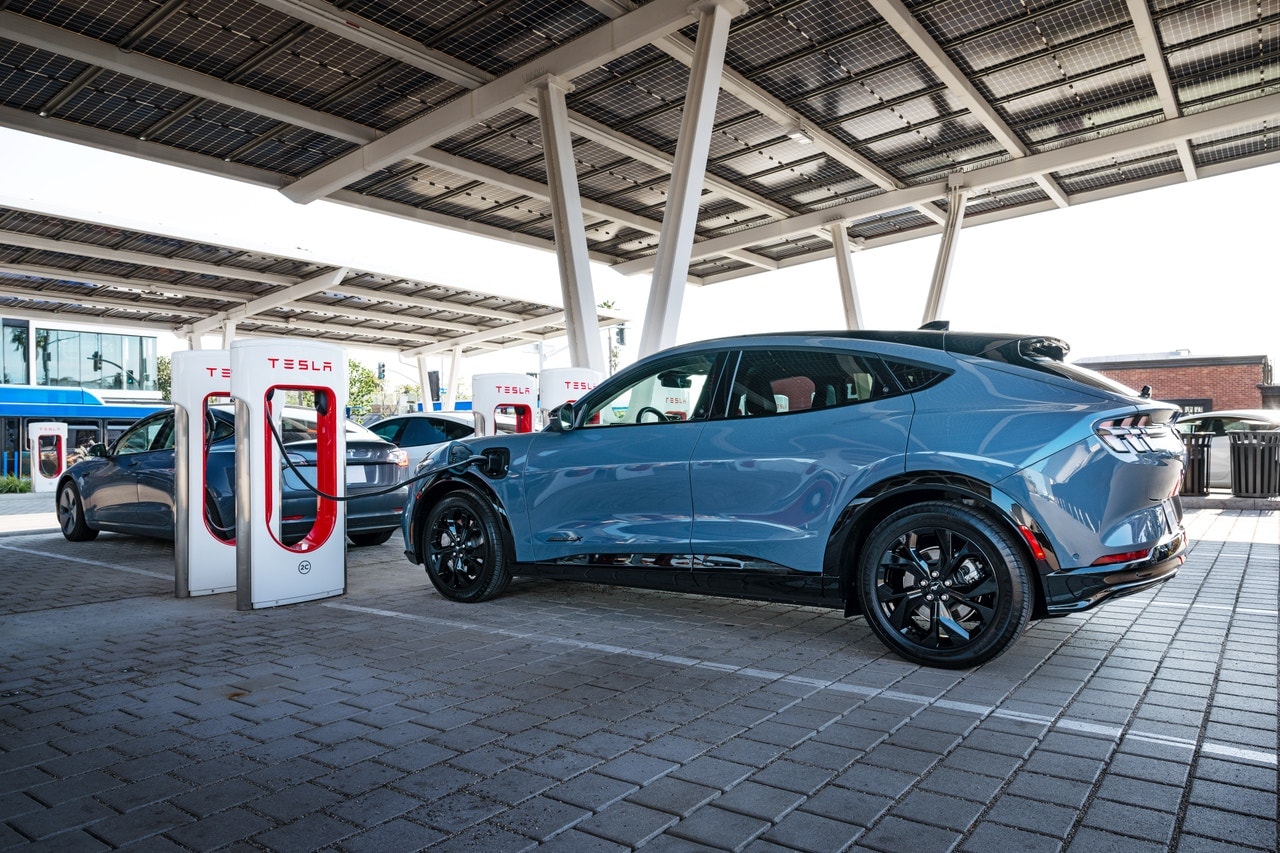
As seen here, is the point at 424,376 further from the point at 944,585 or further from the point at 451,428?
the point at 944,585

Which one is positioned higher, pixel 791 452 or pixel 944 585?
pixel 791 452

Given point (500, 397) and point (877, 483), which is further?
point (500, 397)

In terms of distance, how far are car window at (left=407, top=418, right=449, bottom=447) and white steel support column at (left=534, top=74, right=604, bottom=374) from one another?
13.8ft

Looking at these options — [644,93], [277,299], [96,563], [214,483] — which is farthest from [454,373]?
[214,483]

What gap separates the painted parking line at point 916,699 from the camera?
2977mm

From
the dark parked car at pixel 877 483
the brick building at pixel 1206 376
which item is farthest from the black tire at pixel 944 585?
the brick building at pixel 1206 376

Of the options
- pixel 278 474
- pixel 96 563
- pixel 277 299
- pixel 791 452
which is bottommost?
pixel 96 563

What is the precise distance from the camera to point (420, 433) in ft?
36.8

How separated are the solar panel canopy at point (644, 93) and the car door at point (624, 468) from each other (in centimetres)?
916

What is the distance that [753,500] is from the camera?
14.8 ft

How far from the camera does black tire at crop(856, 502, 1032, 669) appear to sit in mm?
3848

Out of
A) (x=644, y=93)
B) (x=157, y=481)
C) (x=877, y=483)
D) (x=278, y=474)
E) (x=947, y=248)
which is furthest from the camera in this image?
(x=947, y=248)

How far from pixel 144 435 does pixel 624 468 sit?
6.32 meters

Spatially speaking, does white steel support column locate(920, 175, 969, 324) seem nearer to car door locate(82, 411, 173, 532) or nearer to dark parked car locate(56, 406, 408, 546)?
dark parked car locate(56, 406, 408, 546)
